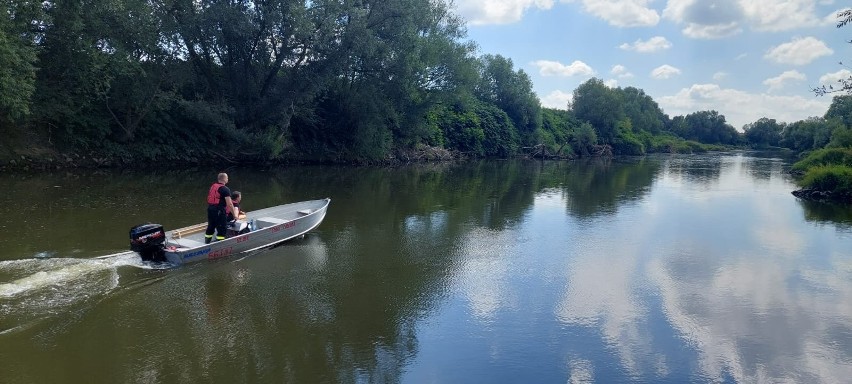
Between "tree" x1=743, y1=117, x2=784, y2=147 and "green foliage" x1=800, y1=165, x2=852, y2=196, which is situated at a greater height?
"tree" x1=743, y1=117, x2=784, y2=147

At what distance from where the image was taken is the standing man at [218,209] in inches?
410

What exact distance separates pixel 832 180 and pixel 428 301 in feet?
78.3

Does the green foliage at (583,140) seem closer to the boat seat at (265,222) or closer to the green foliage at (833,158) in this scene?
the green foliage at (833,158)

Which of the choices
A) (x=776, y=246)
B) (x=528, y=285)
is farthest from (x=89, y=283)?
(x=776, y=246)

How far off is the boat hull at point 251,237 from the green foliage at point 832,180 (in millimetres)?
23210

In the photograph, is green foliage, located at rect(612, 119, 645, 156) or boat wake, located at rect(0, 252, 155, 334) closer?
boat wake, located at rect(0, 252, 155, 334)

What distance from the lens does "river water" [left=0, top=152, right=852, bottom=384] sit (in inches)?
256

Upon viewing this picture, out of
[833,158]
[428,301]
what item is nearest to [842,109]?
[833,158]

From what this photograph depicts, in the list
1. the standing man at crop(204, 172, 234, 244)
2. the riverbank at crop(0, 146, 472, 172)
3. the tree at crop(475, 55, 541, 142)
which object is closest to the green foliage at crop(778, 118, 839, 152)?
the tree at crop(475, 55, 541, 142)

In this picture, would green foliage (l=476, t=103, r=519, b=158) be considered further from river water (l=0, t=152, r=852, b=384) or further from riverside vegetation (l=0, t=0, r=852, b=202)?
river water (l=0, t=152, r=852, b=384)

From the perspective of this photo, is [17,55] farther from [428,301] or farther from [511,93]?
[511,93]

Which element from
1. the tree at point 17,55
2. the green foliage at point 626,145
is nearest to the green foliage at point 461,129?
the green foliage at point 626,145

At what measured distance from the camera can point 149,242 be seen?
31.1ft

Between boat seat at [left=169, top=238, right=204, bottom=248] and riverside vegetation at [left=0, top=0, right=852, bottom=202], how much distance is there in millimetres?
14147
